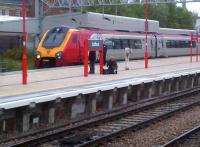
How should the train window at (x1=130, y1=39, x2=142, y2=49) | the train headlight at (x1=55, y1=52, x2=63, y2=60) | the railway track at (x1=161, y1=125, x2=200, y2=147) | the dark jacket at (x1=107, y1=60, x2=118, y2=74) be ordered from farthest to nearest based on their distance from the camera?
the train window at (x1=130, y1=39, x2=142, y2=49) → the train headlight at (x1=55, y1=52, x2=63, y2=60) → the dark jacket at (x1=107, y1=60, x2=118, y2=74) → the railway track at (x1=161, y1=125, x2=200, y2=147)

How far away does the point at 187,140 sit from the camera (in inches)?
517

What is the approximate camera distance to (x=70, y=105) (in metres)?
16.7

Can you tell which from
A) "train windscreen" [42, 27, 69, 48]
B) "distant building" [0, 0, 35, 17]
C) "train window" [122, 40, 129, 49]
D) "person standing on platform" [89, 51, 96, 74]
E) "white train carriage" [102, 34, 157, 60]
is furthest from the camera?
"distant building" [0, 0, 35, 17]

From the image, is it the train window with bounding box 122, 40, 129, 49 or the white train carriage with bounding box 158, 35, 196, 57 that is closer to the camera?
the train window with bounding box 122, 40, 129, 49

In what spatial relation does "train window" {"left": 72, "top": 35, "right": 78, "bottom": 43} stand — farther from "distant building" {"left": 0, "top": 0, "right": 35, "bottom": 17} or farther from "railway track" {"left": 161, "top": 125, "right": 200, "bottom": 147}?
"distant building" {"left": 0, "top": 0, "right": 35, "bottom": 17}

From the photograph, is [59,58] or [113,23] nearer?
[59,58]

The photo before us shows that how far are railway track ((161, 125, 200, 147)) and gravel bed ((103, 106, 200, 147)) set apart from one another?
35cm

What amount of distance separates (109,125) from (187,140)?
118 inches

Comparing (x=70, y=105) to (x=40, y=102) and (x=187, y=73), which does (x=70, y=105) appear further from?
(x=187, y=73)

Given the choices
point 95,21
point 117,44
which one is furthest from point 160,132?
point 95,21

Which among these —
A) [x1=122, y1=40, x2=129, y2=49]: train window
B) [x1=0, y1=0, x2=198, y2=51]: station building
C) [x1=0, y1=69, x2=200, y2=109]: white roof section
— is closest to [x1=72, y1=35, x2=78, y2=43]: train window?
[x1=122, y1=40, x2=129, y2=49]: train window

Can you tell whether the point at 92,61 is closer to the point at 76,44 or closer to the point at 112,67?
the point at 112,67

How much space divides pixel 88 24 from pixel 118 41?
15.8ft

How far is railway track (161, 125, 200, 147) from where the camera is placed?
12.5 meters
